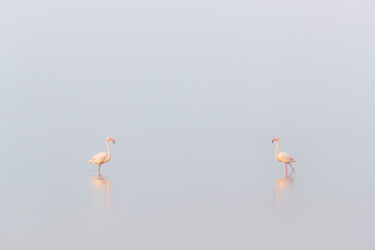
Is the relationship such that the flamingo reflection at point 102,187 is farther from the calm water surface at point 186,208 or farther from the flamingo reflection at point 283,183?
the flamingo reflection at point 283,183

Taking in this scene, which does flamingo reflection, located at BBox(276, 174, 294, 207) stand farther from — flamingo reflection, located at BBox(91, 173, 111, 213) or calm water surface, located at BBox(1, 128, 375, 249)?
flamingo reflection, located at BBox(91, 173, 111, 213)

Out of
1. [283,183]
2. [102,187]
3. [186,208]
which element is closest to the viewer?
[186,208]

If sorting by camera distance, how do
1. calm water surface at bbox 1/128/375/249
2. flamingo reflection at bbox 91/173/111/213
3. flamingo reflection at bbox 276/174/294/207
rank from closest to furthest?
calm water surface at bbox 1/128/375/249
flamingo reflection at bbox 91/173/111/213
flamingo reflection at bbox 276/174/294/207

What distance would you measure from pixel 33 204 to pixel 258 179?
7.83m

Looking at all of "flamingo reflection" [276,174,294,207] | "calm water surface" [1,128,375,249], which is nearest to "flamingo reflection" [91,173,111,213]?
"calm water surface" [1,128,375,249]

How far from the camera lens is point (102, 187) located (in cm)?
1744

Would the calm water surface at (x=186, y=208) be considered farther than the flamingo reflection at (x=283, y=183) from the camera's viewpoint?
No

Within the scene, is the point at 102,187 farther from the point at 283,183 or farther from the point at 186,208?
the point at 283,183

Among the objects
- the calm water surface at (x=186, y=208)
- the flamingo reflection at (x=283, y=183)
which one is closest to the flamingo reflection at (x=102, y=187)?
the calm water surface at (x=186, y=208)

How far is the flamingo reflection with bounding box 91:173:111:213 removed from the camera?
14.8 m

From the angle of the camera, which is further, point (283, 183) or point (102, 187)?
point (283, 183)

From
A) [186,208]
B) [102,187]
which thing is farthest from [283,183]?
[186,208]

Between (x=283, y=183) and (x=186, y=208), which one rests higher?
(x=283, y=183)

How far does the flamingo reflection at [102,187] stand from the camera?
48.5 feet
